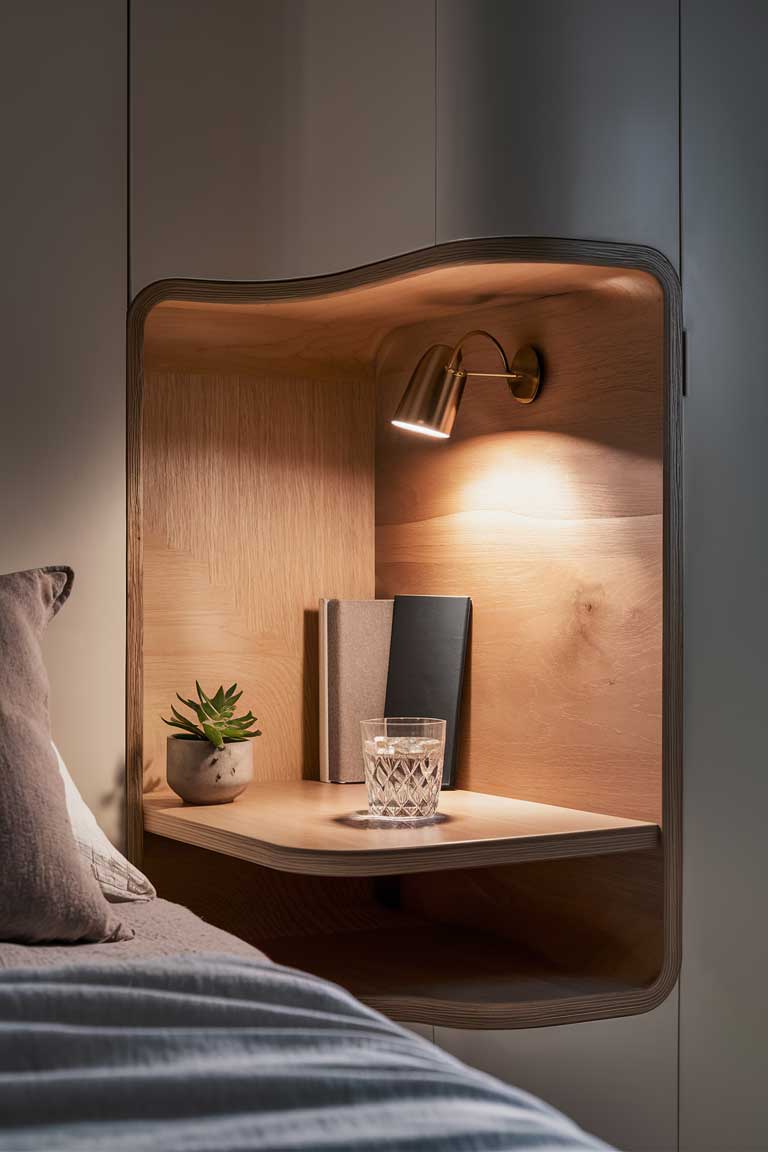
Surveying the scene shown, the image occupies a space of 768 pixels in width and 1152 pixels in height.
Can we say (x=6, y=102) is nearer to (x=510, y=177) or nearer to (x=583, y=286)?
(x=510, y=177)

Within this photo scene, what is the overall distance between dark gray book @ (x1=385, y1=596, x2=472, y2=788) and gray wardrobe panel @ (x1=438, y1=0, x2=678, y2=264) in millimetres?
716

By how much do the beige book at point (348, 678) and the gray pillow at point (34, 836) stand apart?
83 cm

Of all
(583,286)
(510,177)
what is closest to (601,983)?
(583,286)

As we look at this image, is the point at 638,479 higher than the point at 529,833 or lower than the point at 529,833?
higher

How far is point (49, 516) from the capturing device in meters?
1.96

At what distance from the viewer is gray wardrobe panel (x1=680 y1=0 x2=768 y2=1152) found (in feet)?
6.46

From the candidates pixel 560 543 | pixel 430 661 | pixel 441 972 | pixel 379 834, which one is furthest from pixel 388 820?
pixel 560 543

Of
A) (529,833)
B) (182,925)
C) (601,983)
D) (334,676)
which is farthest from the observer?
(334,676)

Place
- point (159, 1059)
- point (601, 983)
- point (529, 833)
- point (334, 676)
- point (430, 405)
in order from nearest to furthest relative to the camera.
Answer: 1. point (159, 1059)
2. point (529, 833)
3. point (601, 983)
4. point (430, 405)
5. point (334, 676)

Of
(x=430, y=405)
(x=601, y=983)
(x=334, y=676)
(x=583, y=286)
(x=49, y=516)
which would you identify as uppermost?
(x=583, y=286)

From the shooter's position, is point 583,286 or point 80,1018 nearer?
point 80,1018

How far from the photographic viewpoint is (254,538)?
8.01 feet

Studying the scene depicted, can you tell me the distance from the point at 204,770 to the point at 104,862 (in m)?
0.39

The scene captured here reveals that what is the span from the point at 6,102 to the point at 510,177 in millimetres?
768
